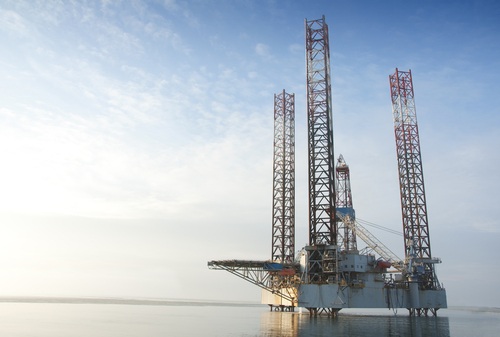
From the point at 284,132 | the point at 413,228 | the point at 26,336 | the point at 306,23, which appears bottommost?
the point at 26,336

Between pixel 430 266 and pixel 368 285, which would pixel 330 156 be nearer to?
pixel 368 285

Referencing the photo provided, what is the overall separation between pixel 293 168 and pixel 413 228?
18.7m

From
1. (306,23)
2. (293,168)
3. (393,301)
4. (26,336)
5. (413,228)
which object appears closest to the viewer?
(26,336)

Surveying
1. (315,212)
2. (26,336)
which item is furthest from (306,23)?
(26,336)

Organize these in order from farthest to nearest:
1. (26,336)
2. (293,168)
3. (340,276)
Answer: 1. (293,168)
2. (340,276)
3. (26,336)

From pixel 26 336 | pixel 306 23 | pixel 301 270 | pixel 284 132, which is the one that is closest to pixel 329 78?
pixel 306 23

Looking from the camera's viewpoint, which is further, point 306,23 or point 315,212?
point 306,23

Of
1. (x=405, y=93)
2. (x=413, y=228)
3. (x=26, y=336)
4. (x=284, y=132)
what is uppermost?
(x=405, y=93)

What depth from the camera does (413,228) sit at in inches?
2146

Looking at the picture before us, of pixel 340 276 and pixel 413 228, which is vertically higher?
pixel 413 228

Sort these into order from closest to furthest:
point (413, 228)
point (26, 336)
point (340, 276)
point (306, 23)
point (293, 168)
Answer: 1. point (26, 336)
2. point (340, 276)
3. point (306, 23)
4. point (413, 228)
5. point (293, 168)

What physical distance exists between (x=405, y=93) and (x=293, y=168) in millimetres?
20368

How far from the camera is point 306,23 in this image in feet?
167

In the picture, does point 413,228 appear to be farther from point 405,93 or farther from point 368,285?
point 405,93
